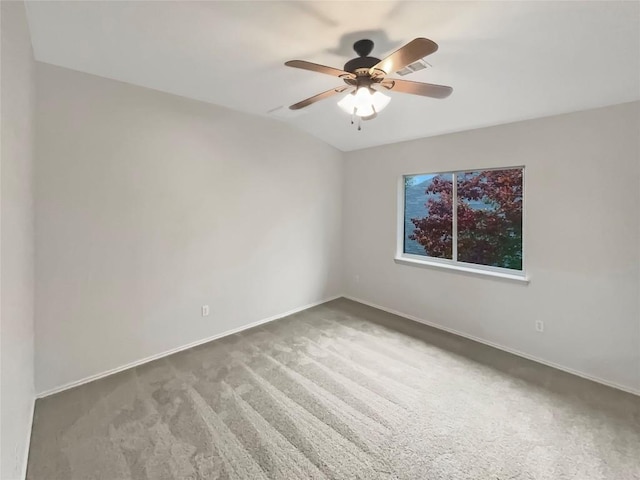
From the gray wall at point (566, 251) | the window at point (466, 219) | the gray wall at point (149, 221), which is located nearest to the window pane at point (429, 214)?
the window at point (466, 219)

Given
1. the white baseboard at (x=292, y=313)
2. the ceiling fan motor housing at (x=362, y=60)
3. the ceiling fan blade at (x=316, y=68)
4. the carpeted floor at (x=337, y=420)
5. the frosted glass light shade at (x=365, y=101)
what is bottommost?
the carpeted floor at (x=337, y=420)

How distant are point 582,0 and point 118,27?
Result: 270cm

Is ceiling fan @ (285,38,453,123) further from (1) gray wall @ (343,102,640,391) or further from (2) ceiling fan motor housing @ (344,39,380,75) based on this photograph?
(1) gray wall @ (343,102,640,391)

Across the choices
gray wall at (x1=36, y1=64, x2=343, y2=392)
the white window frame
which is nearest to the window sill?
the white window frame

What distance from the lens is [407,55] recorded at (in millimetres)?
1585

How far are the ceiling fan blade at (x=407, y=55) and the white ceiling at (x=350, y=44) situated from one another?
320 millimetres

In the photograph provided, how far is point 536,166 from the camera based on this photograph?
9.59 feet

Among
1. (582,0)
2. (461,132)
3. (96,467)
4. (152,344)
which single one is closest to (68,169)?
(152,344)

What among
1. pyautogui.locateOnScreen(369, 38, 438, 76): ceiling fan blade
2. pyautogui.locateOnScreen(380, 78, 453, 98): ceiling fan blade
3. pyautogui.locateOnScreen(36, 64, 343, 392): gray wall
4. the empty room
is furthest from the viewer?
pyautogui.locateOnScreen(36, 64, 343, 392): gray wall

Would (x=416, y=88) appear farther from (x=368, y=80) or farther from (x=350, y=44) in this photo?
(x=350, y=44)

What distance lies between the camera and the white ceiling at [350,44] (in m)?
1.71

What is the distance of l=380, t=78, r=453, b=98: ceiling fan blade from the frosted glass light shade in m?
0.08

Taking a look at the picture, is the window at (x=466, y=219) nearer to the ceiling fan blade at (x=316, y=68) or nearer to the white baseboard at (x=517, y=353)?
the white baseboard at (x=517, y=353)

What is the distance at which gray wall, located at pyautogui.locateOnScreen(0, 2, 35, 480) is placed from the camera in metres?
1.25
